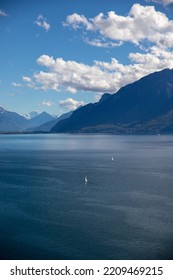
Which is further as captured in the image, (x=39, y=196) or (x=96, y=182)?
(x=96, y=182)

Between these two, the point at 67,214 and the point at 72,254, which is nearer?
the point at 72,254

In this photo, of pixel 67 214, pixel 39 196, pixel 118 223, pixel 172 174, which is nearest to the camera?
pixel 118 223
